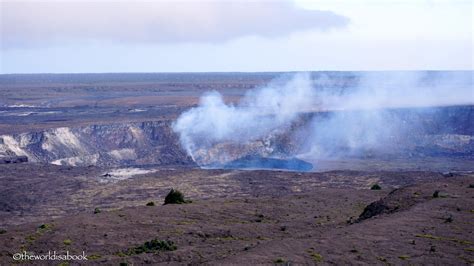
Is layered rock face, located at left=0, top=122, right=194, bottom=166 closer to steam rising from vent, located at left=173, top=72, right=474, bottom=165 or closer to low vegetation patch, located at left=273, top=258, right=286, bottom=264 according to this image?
steam rising from vent, located at left=173, top=72, right=474, bottom=165

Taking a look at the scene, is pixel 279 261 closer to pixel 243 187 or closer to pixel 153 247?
pixel 153 247

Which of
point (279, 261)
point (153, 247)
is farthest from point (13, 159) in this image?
point (279, 261)

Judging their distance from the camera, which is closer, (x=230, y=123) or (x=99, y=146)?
(x=99, y=146)

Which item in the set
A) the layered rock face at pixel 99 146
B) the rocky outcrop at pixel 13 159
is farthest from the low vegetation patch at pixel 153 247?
the layered rock face at pixel 99 146

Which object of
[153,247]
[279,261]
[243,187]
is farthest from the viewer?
[243,187]

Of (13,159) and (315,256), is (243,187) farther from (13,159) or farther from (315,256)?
(315,256)

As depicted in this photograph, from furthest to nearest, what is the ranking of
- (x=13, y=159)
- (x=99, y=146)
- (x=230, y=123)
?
(x=230, y=123), (x=99, y=146), (x=13, y=159)

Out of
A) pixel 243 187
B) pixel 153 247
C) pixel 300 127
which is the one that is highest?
pixel 153 247

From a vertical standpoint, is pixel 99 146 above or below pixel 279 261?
below

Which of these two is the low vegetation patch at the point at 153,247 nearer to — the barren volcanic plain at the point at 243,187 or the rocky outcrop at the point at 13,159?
the barren volcanic plain at the point at 243,187
